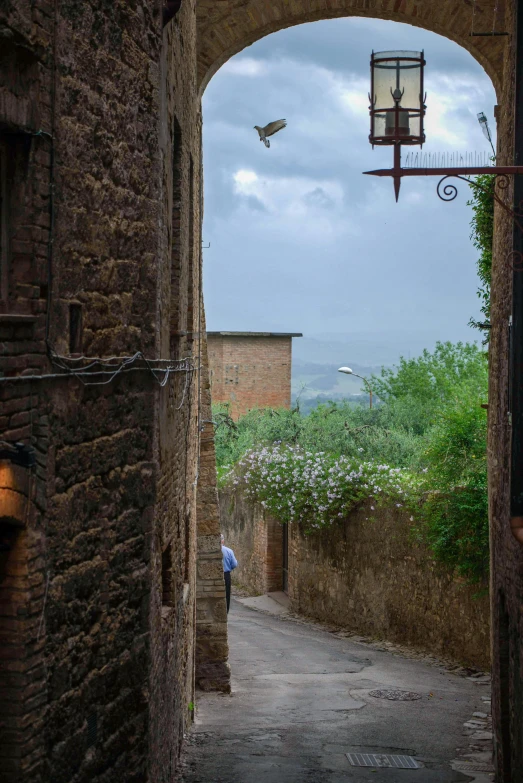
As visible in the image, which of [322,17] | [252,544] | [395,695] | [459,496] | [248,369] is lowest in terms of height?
[395,695]

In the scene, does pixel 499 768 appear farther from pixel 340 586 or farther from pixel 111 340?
pixel 340 586

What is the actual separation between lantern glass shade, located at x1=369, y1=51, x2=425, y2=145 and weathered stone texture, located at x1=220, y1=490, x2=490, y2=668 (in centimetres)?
932

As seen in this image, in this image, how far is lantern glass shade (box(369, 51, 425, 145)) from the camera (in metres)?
7.07

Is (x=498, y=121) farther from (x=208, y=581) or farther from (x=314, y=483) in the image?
(x=314, y=483)

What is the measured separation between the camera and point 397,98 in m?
7.10

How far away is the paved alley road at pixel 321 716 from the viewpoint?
9617 millimetres

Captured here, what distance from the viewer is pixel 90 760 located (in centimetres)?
530

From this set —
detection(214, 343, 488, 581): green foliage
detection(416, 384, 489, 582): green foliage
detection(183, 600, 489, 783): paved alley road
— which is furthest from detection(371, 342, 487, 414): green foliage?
detection(183, 600, 489, 783): paved alley road

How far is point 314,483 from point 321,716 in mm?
6576

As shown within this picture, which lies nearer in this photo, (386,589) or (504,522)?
(504,522)

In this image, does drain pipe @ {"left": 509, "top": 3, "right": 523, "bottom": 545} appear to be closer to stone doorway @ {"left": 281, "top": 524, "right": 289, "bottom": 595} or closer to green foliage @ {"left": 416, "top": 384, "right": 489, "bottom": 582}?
green foliage @ {"left": 416, "top": 384, "right": 489, "bottom": 582}

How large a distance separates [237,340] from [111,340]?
33.0 meters

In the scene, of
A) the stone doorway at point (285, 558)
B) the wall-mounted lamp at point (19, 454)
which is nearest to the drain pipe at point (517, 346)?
the wall-mounted lamp at point (19, 454)

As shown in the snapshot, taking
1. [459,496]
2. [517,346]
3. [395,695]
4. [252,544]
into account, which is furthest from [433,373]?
[517,346]
